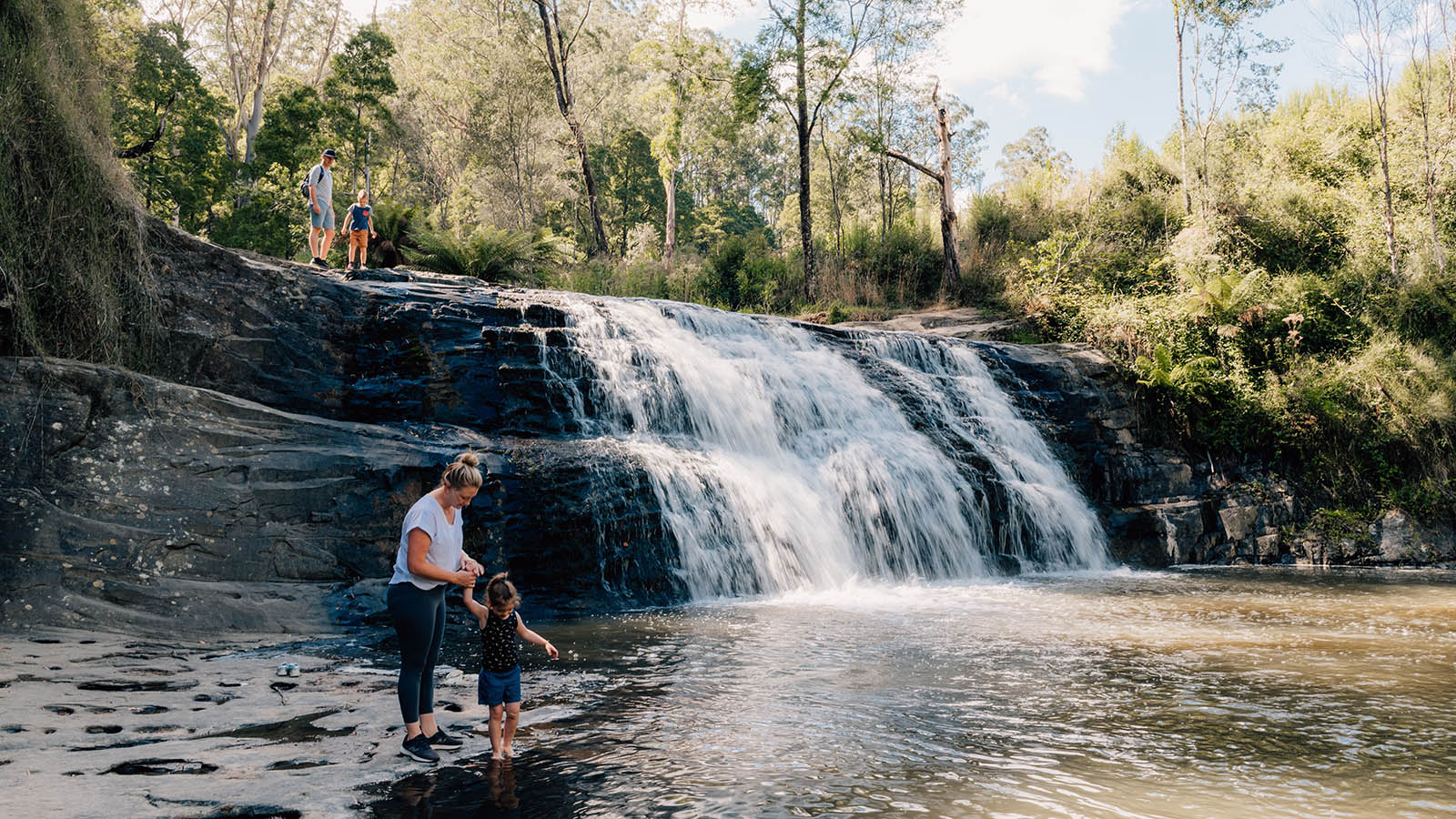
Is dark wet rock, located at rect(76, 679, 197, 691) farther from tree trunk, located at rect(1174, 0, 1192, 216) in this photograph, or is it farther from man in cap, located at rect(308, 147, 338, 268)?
tree trunk, located at rect(1174, 0, 1192, 216)

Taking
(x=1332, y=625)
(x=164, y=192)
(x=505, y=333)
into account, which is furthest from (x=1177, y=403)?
(x=164, y=192)

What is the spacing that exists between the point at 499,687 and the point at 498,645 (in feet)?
0.64

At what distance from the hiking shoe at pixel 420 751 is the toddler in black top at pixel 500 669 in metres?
0.28

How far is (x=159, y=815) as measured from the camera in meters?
3.44

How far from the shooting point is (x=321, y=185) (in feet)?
42.9

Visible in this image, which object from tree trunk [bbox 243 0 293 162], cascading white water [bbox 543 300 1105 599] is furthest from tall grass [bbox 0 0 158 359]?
tree trunk [bbox 243 0 293 162]

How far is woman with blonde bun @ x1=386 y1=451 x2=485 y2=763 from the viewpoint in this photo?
14.0ft

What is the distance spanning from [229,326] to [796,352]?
8.07 meters

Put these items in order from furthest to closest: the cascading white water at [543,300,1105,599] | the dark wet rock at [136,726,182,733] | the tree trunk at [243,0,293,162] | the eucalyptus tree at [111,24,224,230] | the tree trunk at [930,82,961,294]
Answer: the tree trunk at [243,0,293,162] → the eucalyptus tree at [111,24,224,230] → the tree trunk at [930,82,961,294] → the cascading white water at [543,300,1105,599] → the dark wet rock at [136,726,182,733]

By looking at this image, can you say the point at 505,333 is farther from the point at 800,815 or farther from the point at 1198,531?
the point at 1198,531

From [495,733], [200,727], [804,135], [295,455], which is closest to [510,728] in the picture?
[495,733]

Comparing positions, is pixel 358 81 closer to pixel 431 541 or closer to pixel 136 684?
pixel 136 684

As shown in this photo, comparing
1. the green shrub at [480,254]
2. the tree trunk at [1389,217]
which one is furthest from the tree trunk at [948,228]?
the green shrub at [480,254]

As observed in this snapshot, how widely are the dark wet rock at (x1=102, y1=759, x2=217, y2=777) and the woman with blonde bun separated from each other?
0.88m
